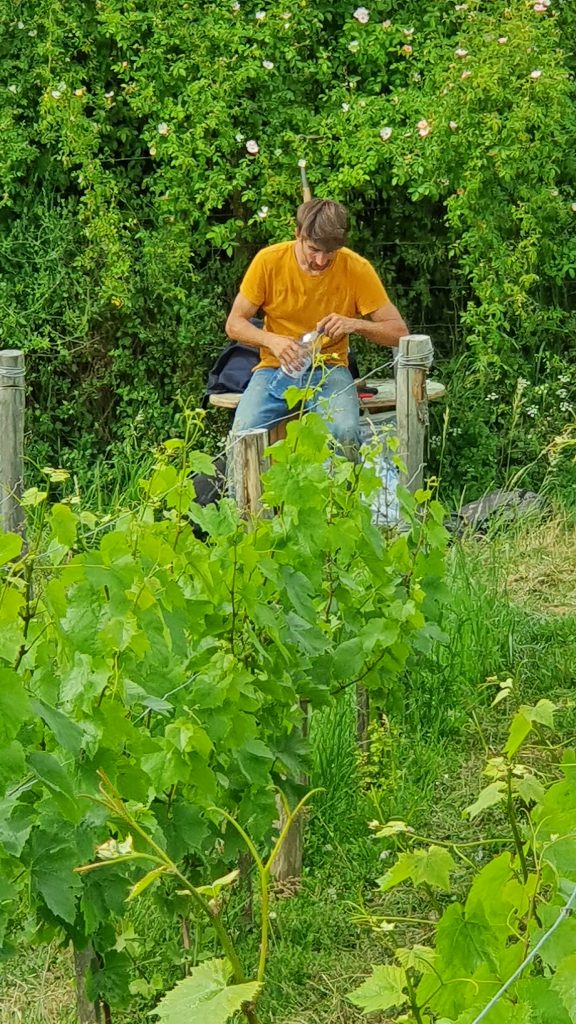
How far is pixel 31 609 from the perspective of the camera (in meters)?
2.28

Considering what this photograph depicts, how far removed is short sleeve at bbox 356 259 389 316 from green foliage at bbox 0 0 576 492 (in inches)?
59.9

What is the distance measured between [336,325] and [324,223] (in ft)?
1.20

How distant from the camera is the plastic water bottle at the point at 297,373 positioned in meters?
5.62

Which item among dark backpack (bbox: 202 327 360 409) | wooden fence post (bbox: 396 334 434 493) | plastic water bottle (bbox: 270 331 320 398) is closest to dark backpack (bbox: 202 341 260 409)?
dark backpack (bbox: 202 327 360 409)

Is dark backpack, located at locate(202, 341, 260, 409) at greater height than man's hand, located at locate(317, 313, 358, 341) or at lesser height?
lesser

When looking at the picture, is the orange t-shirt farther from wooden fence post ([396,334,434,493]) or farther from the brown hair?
wooden fence post ([396,334,434,493])

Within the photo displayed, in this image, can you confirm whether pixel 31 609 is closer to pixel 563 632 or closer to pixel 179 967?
pixel 179 967

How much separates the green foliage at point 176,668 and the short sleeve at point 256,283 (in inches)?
99.8

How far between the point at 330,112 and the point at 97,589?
5.52 m

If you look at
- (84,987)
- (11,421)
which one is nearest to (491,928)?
(84,987)

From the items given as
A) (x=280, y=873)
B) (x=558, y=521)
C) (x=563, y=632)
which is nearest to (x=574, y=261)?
(x=558, y=521)

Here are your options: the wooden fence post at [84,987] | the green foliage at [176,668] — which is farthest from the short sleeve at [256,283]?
the wooden fence post at [84,987]

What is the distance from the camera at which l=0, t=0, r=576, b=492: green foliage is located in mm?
7262

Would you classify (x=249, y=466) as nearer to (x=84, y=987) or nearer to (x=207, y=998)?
(x=84, y=987)
